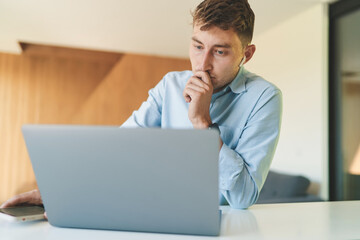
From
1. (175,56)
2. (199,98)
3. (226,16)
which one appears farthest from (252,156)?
(175,56)

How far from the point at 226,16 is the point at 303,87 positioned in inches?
101

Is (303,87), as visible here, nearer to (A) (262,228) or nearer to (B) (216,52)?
(B) (216,52)

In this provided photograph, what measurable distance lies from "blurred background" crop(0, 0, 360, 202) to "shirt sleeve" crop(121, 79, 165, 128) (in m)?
2.25

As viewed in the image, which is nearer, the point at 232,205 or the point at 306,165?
the point at 232,205

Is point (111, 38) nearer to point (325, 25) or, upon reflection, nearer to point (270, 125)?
point (325, 25)

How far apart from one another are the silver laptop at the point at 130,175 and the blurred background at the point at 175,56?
2.76 meters

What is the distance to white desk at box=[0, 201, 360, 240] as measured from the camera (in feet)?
2.16

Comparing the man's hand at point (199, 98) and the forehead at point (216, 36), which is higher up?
the forehead at point (216, 36)

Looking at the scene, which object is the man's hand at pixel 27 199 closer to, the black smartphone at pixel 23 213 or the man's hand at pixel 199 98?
the black smartphone at pixel 23 213

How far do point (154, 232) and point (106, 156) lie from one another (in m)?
0.19

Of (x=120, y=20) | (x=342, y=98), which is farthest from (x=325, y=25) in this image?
(x=120, y=20)

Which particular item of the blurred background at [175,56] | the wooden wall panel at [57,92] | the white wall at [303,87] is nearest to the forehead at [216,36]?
the blurred background at [175,56]

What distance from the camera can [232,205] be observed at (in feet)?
3.22

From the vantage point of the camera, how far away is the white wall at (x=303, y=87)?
126 inches
